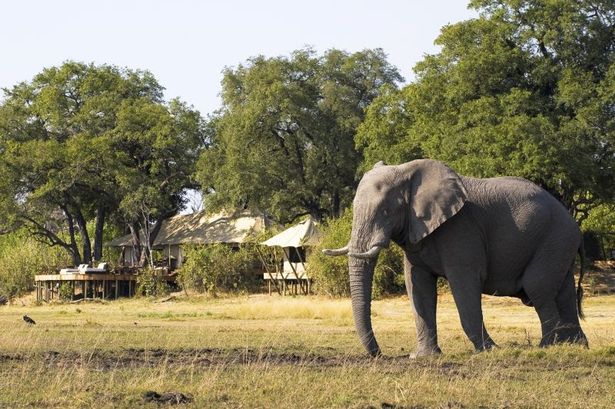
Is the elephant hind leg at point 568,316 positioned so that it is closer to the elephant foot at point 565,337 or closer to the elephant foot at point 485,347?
the elephant foot at point 565,337

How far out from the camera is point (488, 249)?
62.6 ft

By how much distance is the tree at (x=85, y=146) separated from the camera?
70000mm

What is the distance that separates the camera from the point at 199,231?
7162 centimetres

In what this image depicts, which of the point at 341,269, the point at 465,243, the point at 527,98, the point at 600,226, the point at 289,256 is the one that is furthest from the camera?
the point at 289,256

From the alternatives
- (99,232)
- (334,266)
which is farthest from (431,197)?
(99,232)

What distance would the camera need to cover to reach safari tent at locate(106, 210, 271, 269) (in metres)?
68.2

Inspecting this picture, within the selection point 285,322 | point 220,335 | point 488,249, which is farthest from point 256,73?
point 488,249

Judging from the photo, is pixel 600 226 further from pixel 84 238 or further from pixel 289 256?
pixel 84 238

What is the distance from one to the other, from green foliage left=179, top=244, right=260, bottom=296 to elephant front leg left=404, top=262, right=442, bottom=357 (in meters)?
40.2

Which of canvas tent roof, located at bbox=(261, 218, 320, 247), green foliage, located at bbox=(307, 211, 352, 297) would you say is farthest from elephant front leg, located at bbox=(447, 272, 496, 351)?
canvas tent roof, located at bbox=(261, 218, 320, 247)

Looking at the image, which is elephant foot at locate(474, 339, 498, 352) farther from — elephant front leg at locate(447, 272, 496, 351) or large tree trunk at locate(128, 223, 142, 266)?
large tree trunk at locate(128, 223, 142, 266)

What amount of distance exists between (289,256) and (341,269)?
34.6 ft

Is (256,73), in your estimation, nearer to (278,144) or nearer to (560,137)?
(278,144)

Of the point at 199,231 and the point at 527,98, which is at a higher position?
the point at 527,98
